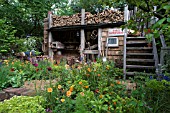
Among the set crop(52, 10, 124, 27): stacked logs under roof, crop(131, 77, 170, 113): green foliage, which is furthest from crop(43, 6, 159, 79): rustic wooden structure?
crop(131, 77, 170, 113): green foliage

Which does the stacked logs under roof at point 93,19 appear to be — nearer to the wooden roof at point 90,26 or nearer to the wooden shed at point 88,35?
the wooden shed at point 88,35

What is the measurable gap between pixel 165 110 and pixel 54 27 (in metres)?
5.87

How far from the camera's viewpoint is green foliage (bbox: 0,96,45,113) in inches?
68.3

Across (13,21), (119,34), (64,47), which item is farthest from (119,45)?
(13,21)

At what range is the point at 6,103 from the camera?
6.12 feet

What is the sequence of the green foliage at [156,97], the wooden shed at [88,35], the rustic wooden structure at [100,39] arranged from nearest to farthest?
the green foliage at [156,97] → the rustic wooden structure at [100,39] → the wooden shed at [88,35]

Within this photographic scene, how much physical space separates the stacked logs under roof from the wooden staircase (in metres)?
1.17

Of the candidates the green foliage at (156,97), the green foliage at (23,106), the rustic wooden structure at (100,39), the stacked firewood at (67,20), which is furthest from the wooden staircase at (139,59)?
the green foliage at (23,106)

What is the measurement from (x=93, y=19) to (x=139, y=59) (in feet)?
8.74

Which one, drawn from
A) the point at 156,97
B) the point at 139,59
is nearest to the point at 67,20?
the point at 139,59

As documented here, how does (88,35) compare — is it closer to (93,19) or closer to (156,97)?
(93,19)

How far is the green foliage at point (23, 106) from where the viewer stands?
1.74m

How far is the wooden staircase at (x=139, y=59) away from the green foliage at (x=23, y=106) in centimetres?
268

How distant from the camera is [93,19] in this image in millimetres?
6141
